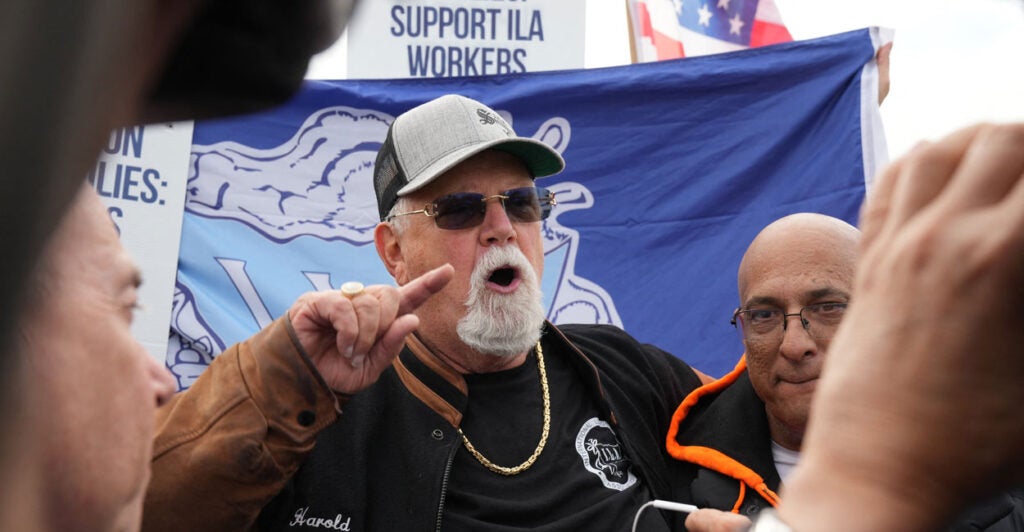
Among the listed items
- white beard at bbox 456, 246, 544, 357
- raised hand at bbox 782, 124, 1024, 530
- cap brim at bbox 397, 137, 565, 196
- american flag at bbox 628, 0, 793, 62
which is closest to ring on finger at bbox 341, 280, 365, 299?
white beard at bbox 456, 246, 544, 357

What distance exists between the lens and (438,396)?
10.2 feet

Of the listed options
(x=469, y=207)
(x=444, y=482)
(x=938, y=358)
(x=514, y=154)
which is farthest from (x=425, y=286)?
(x=938, y=358)

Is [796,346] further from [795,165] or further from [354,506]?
[795,165]

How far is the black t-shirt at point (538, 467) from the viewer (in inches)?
113

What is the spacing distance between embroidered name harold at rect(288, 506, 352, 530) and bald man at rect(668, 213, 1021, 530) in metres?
1.09

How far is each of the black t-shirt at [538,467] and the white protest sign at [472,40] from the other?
270 cm

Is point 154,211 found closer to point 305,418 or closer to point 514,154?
point 514,154

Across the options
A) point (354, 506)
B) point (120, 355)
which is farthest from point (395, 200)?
point (120, 355)

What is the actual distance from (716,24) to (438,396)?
12.7ft

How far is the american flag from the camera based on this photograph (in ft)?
20.0

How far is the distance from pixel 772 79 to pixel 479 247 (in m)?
2.38

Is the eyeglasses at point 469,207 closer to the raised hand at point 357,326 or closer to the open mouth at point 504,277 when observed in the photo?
the open mouth at point 504,277

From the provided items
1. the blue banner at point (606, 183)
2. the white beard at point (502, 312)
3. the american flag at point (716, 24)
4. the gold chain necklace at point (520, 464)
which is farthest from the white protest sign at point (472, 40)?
the gold chain necklace at point (520, 464)

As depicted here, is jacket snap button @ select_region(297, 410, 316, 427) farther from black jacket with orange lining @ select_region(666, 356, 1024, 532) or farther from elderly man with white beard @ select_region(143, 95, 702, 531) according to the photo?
black jacket with orange lining @ select_region(666, 356, 1024, 532)
